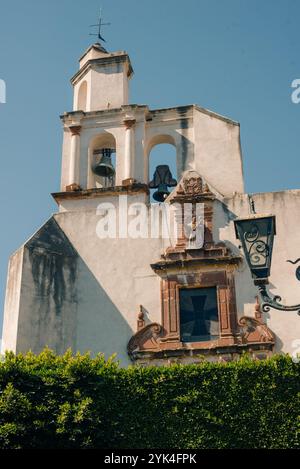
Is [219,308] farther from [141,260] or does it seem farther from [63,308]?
[63,308]

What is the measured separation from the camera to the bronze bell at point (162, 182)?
21.4 meters

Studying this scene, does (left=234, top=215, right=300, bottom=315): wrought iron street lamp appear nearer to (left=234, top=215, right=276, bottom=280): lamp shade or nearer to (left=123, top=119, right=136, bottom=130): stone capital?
(left=234, top=215, right=276, bottom=280): lamp shade

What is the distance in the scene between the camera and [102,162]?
21797mm

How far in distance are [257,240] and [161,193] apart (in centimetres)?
984

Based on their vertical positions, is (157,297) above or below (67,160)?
below

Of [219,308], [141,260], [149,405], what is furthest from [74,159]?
[149,405]

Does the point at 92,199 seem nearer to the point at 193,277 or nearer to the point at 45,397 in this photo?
the point at 193,277

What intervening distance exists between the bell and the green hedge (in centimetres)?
683

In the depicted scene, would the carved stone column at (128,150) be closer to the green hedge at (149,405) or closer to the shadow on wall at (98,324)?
the shadow on wall at (98,324)

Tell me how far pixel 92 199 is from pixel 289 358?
780 centimetres

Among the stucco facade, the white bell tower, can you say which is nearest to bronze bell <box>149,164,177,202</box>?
the stucco facade

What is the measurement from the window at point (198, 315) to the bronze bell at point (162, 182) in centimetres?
339

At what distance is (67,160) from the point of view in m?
21.6
